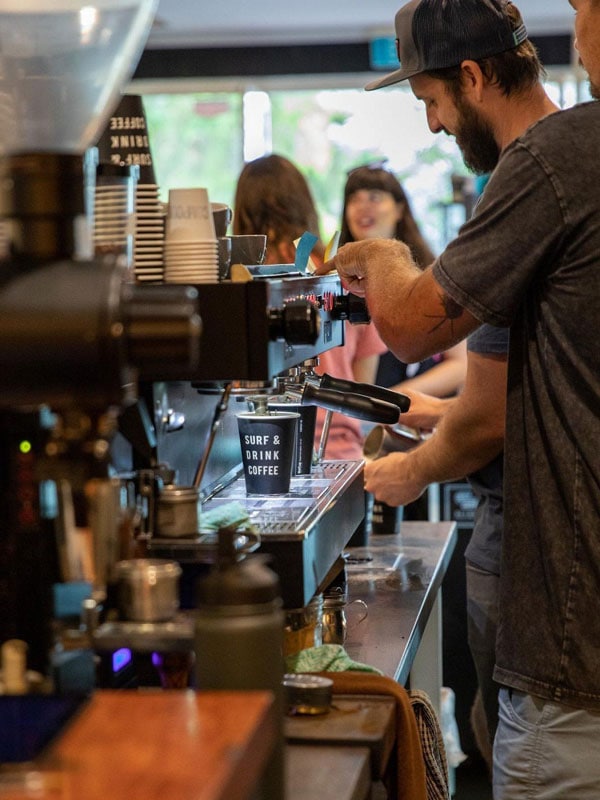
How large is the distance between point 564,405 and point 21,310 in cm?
95

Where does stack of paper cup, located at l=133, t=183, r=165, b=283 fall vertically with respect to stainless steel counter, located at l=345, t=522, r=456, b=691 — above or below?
above

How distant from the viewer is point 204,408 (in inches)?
73.7

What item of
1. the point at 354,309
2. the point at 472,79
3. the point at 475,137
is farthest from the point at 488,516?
the point at 472,79

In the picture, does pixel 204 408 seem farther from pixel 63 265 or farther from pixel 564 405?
pixel 63 265

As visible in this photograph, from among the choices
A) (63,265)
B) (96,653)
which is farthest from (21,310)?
(96,653)

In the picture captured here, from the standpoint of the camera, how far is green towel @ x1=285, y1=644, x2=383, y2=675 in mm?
1583

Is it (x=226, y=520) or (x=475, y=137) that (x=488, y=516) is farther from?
(x=226, y=520)

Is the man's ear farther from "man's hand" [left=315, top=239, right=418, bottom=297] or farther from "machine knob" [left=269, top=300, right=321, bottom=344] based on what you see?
"machine knob" [left=269, top=300, right=321, bottom=344]

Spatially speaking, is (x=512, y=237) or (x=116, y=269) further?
(x=512, y=237)

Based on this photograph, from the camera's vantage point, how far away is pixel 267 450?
192cm

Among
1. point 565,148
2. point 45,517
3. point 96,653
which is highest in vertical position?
point 565,148

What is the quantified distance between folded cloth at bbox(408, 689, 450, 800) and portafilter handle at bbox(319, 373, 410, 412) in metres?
0.51

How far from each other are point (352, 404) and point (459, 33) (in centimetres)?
69

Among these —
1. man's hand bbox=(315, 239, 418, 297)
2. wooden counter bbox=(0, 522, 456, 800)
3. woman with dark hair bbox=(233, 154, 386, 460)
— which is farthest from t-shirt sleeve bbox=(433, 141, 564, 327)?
woman with dark hair bbox=(233, 154, 386, 460)
